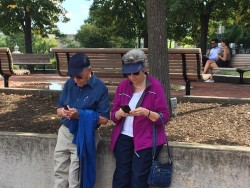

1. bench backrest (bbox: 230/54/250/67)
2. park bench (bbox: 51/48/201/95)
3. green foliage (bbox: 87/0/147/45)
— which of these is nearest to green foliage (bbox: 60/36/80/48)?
green foliage (bbox: 87/0/147/45)

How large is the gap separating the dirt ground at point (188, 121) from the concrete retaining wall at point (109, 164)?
2.06 ft

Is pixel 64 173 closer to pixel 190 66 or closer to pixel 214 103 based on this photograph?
pixel 214 103

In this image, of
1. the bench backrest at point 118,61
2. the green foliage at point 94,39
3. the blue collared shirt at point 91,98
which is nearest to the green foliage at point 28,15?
the bench backrest at point 118,61

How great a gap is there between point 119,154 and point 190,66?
411cm

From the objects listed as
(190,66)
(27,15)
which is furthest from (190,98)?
(27,15)

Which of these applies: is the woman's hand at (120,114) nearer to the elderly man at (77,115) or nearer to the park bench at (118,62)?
the elderly man at (77,115)

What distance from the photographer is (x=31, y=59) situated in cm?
1914

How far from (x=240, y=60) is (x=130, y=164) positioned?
9.43 m

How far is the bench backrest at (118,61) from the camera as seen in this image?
760cm

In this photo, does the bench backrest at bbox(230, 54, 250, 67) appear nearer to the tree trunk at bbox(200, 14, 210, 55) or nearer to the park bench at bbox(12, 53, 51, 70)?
the park bench at bbox(12, 53, 51, 70)

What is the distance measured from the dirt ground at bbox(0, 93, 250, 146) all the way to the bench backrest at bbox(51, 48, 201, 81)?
1.25 m

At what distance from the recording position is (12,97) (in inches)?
294

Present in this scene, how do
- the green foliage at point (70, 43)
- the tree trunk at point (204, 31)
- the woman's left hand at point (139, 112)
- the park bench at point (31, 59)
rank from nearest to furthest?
the woman's left hand at point (139, 112) < the park bench at point (31, 59) < the tree trunk at point (204, 31) < the green foliage at point (70, 43)

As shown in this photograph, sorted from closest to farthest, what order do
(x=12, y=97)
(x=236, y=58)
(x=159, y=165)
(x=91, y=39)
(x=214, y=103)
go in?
1. (x=159, y=165)
2. (x=214, y=103)
3. (x=12, y=97)
4. (x=236, y=58)
5. (x=91, y=39)
